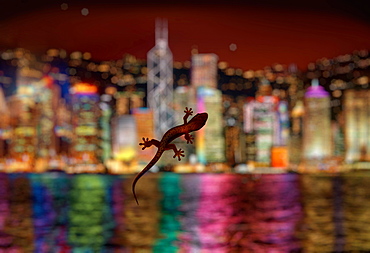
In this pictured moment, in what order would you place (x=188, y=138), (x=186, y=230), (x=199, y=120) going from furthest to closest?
(x=186, y=230) < (x=188, y=138) < (x=199, y=120)

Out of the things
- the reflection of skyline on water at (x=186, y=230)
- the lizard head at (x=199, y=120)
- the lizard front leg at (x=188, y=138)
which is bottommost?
the reflection of skyline on water at (x=186, y=230)

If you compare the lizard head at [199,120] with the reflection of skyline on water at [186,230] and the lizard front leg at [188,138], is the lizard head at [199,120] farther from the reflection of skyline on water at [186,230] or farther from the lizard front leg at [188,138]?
the reflection of skyline on water at [186,230]

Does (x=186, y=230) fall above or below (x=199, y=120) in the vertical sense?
below

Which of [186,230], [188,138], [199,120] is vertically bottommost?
[186,230]

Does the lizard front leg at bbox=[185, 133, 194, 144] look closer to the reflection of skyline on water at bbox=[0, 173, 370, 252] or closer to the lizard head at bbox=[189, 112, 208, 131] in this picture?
the lizard head at bbox=[189, 112, 208, 131]

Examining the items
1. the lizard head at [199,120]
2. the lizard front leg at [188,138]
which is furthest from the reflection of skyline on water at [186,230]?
the lizard head at [199,120]

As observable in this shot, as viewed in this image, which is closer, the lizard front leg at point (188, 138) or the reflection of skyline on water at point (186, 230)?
the lizard front leg at point (188, 138)

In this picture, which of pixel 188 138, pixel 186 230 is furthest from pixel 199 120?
pixel 186 230

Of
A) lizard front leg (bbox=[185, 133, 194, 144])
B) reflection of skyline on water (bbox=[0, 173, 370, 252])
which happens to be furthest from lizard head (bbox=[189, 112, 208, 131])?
reflection of skyline on water (bbox=[0, 173, 370, 252])

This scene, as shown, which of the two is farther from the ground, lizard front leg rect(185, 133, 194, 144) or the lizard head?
the lizard head

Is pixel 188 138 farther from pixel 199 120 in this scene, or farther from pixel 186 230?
pixel 186 230

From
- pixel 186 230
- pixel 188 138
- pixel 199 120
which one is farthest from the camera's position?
pixel 186 230

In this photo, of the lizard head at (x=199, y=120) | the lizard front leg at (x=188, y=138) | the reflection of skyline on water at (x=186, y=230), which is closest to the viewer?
the lizard head at (x=199, y=120)
